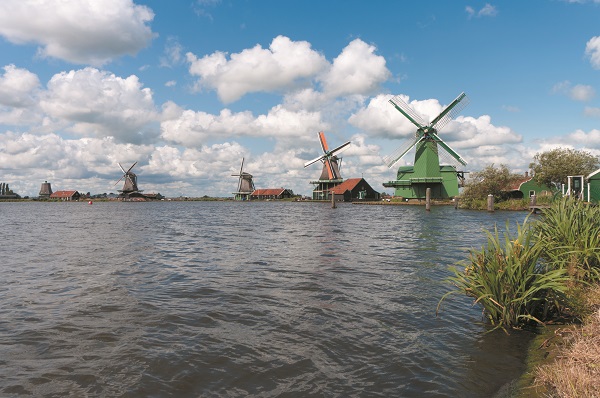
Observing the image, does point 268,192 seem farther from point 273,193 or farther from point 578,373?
point 578,373

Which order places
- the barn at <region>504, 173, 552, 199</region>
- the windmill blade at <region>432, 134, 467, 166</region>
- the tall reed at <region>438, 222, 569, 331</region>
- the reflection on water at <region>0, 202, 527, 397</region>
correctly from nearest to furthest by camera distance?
the reflection on water at <region>0, 202, 527, 397</region> → the tall reed at <region>438, 222, 569, 331</region> → the barn at <region>504, 173, 552, 199</region> → the windmill blade at <region>432, 134, 467, 166</region>

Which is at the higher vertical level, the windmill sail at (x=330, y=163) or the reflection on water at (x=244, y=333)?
the windmill sail at (x=330, y=163)

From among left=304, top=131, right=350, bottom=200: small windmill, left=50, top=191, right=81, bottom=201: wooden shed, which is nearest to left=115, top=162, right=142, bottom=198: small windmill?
left=50, top=191, right=81, bottom=201: wooden shed

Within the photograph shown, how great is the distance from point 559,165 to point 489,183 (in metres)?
8.46

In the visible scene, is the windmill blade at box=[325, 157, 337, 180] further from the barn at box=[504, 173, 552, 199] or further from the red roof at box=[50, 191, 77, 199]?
the red roof at box=[50, 191, 77, 199]

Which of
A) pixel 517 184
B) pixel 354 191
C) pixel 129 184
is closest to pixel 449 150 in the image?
pixel 517 184

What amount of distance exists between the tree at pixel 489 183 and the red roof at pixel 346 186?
39522mm

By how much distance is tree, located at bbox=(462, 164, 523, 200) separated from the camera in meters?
53.1

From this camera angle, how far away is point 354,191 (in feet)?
308

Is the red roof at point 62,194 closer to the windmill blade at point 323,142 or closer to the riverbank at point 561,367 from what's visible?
the windmill blade at point 323,142

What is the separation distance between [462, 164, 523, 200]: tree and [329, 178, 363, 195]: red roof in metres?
39.5

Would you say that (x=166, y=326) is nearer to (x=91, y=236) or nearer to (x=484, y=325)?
(x=484, y=325)

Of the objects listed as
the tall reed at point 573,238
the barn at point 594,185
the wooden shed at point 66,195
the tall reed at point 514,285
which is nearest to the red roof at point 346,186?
the barn at point 594,185

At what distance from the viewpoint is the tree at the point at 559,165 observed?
46000 mm
